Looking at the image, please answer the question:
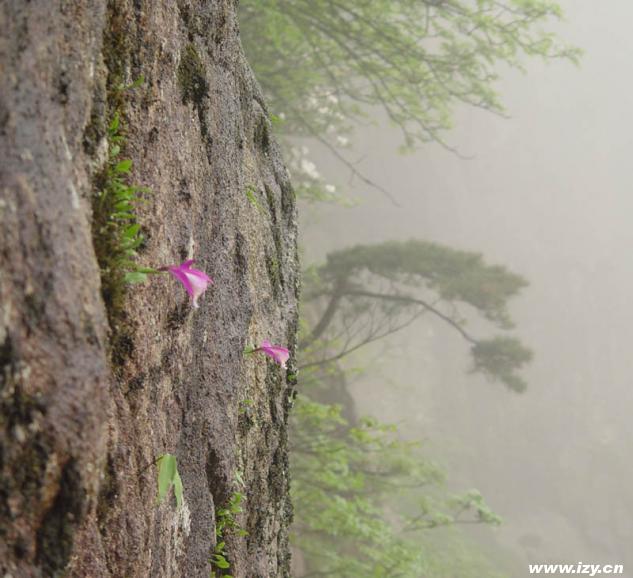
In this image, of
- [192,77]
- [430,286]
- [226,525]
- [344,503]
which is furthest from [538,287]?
[192,77]

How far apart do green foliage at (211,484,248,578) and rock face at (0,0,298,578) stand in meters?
0.02

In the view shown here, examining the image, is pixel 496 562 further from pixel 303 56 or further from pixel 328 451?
pixel 303 56

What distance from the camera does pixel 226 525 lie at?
5.64 ft

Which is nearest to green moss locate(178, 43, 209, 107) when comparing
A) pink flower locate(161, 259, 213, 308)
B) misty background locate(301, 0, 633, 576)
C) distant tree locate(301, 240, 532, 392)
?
pink flower locate(161, 259, 213, 308)

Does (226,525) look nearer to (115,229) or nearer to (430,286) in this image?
(115,229)

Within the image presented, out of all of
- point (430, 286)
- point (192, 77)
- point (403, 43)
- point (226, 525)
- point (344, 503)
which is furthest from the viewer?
point (430, 286)

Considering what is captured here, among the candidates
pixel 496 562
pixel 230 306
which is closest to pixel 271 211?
pixel 230 306

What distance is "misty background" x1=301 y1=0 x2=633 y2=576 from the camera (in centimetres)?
2270

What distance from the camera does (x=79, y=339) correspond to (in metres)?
0.85

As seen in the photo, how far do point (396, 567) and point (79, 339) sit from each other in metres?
5.03

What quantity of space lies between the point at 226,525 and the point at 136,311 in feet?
2.70

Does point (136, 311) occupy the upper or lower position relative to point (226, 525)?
upper

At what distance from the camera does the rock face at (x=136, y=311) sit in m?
0.79

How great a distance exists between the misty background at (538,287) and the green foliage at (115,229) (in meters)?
18.3
